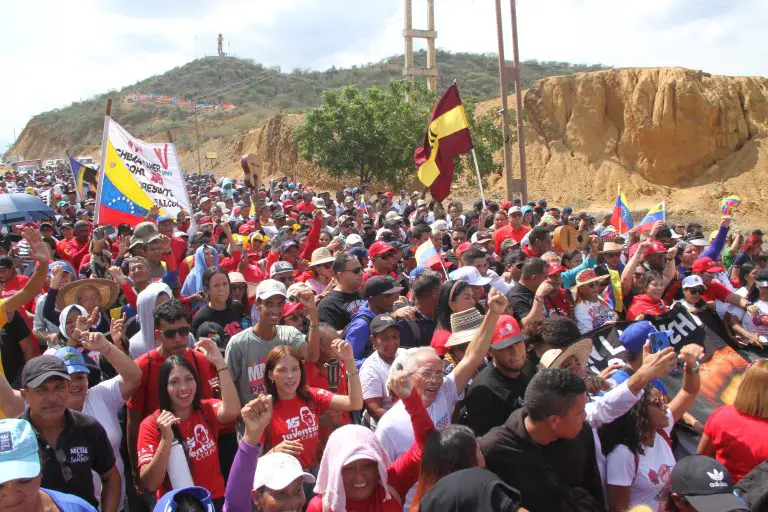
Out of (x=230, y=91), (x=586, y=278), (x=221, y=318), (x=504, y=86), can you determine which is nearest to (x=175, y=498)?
(x=221, y=318)

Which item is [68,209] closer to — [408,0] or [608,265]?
[608,265]

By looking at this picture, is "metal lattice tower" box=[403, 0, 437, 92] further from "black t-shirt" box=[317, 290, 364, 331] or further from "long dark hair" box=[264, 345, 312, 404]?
"long dark hair" box=[264, 345, 312, 404]

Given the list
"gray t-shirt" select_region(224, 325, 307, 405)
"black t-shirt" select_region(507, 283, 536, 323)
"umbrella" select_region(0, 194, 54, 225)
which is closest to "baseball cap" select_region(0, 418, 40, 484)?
"gray t-shirt" select_region(224, 325, 307, 405)

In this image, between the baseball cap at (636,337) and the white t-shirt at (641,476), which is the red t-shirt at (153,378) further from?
the baseball cap at (636,337)

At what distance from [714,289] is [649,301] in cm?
142

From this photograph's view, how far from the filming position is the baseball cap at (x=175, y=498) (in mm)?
2576

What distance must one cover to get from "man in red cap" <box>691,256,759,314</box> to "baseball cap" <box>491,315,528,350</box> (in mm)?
3926

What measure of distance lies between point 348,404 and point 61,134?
87.4m

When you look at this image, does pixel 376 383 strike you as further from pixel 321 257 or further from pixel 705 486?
pixel 321 257

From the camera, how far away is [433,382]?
11.5 ft

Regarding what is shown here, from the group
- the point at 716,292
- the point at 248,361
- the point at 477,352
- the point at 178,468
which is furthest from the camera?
the point at 716,292

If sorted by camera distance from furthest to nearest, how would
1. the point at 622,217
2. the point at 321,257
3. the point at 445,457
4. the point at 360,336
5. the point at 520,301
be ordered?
the point at 622,217 < the point at 321,257 < the point at 520,301 < the point at 360,336 < the point at 445,457

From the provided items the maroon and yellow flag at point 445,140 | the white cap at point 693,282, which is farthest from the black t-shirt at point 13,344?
the maroon and yellow flag at point 445,140

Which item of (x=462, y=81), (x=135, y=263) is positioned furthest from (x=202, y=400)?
(x=462, y=81)
